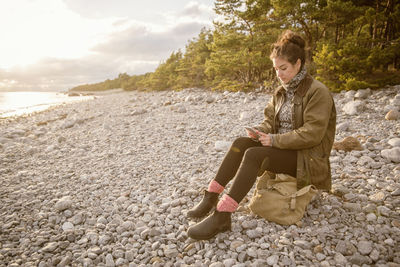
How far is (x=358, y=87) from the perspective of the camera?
8.99 meters

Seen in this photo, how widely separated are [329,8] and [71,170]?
42.8ft

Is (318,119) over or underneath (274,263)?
over

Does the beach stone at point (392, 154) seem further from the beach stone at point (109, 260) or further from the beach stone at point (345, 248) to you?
the beach stone at point (109, 260)

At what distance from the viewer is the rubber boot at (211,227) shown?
253 centimetres

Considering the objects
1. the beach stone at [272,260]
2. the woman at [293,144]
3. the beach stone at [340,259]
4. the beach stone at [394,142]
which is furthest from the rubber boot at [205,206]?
the beach stone at [394,142]

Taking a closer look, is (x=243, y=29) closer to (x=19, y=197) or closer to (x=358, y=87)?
(x=358, y=87)

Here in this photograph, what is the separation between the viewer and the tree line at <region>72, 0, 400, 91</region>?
9.15 m

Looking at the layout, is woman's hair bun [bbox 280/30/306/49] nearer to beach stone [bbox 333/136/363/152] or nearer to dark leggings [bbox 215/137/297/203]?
dark leggings [bbox 215/137/297/203]

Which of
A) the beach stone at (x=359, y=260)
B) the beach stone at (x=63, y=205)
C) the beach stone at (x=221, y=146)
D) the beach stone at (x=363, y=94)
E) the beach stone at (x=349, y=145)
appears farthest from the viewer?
the beach stone at (x=363, y=94)

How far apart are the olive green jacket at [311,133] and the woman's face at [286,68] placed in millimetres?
168

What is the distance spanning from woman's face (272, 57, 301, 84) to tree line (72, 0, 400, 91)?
692 centimetres

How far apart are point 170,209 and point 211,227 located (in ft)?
3.35

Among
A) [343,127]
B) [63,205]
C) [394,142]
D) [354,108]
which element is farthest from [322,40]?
[63,205]

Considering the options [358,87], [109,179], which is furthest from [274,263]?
[358,87]
